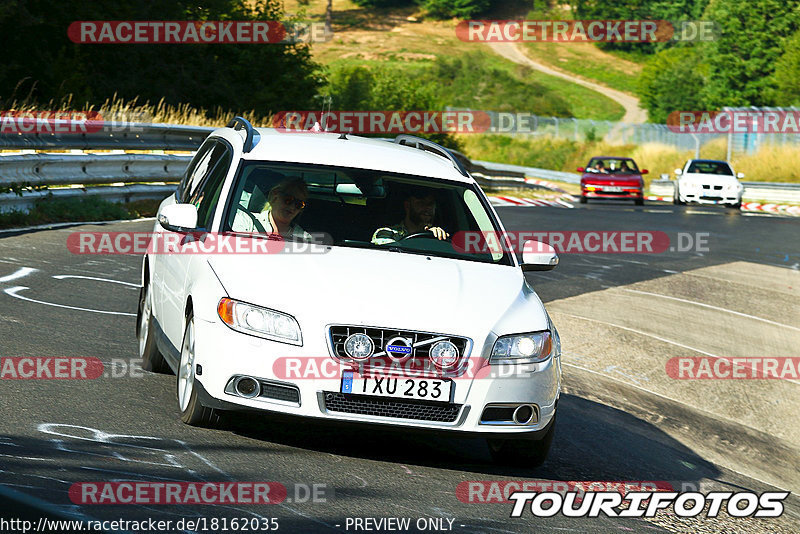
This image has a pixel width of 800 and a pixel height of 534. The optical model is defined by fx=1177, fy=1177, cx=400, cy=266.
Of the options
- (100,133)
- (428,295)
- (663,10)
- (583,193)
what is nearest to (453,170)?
(428,295)

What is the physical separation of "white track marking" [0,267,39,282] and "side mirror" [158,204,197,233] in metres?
4.70

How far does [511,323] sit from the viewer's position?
6.26m

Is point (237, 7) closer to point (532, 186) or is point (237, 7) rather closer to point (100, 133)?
point (532, 186)

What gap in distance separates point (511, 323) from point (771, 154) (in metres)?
53.2

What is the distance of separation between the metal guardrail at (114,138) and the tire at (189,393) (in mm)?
9573

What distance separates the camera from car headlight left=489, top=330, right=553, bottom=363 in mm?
6168

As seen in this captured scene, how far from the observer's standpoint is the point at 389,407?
5.99 meters

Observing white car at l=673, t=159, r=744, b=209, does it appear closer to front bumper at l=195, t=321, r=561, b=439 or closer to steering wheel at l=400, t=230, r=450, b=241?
steering wheel at l=400, t=230, r=450, b=241

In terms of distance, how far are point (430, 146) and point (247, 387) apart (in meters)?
3.16

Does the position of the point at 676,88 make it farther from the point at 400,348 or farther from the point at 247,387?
the point at 247,387
